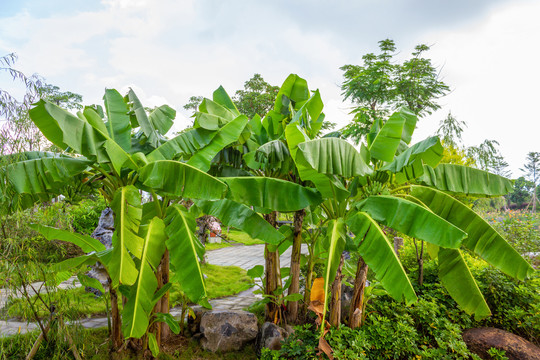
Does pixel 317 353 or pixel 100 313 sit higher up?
pixel 317 353

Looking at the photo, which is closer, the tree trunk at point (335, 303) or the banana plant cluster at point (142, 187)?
the banana plant cluster at point (142, 187)

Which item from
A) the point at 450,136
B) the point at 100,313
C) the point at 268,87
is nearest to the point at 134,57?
the point at 100,313

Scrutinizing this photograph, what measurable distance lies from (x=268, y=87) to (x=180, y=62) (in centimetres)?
635

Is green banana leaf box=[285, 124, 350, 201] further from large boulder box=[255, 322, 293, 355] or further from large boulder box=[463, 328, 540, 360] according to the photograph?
large boulder box=[463, 328, 540, 360]

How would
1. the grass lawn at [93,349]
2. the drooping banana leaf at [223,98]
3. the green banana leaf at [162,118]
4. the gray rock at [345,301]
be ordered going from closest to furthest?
the grass lawn at [93,349]
the green banana leaf at [162,118]
the gray rock at [345,301]
the drooping banana leaf at [223,98]

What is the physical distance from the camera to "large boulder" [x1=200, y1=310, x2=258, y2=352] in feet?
14.1

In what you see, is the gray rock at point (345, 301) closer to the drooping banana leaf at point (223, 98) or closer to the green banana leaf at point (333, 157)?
the green banana leaf at point (333, 157)

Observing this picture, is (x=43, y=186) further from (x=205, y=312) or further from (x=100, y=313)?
(x=100, y=313)

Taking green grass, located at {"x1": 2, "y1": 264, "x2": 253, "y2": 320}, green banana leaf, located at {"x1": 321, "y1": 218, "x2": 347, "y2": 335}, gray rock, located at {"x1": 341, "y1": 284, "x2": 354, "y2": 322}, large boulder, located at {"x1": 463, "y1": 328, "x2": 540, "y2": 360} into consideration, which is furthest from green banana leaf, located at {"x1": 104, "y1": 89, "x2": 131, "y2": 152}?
large boulder, located at {"x1": 463, "y1": 328, "x2": 540, "y2": 360}

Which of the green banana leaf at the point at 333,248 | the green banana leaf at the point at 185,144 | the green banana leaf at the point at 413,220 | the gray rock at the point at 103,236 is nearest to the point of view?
the green banana leaf at the point at 413,220

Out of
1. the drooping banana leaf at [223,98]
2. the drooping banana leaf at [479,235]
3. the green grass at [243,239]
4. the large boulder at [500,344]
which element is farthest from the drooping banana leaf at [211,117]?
the green grass at [243,239]

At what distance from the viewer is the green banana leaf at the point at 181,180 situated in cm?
288

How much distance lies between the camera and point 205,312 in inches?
182

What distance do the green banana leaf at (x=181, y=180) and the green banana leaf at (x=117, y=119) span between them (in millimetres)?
826
